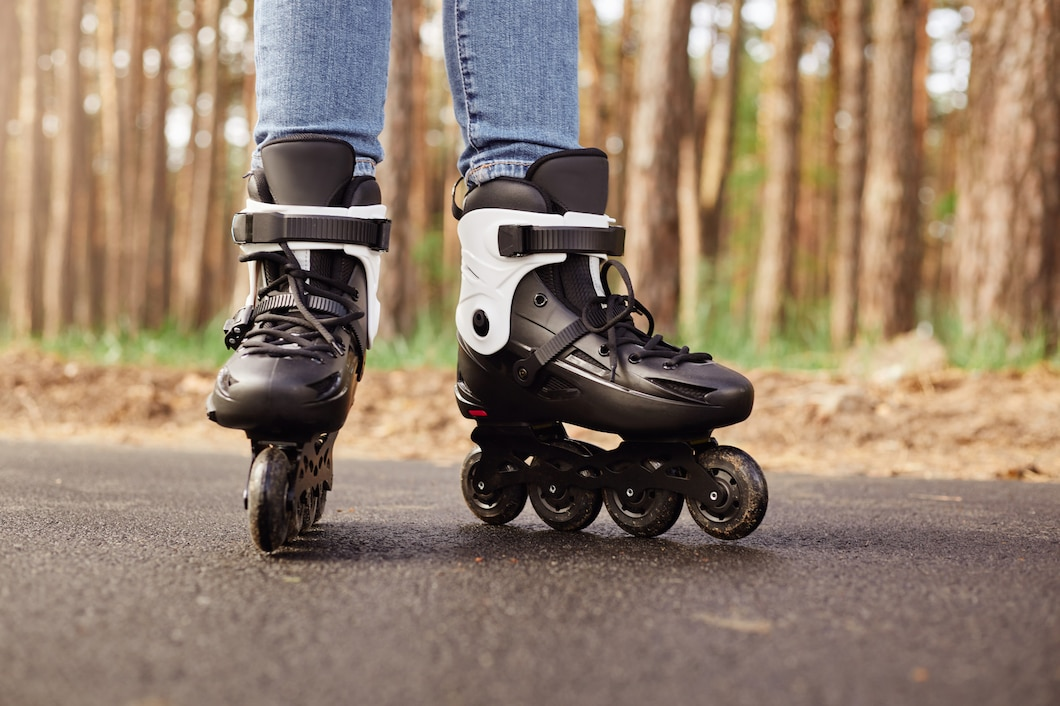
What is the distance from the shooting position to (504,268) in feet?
5.58

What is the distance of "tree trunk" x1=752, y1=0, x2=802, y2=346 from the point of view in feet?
35.9

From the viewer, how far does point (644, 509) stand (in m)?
1.59

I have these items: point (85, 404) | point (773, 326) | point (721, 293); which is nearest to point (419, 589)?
point (85, 404)

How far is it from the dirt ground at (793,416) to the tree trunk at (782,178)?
598 cm

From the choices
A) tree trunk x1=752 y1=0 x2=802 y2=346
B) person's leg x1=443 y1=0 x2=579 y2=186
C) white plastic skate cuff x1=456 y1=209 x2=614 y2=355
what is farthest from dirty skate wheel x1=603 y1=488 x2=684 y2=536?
tree trunk x1=752 y1=0 x2=802 y2=346

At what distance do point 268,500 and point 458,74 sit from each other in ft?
2.98

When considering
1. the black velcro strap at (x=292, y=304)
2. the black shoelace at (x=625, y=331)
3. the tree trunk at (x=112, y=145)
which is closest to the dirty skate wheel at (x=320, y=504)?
the black velcro strap at (x=292, y=304)

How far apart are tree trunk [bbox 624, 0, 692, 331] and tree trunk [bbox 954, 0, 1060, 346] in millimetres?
2508

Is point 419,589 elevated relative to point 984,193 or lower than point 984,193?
lower

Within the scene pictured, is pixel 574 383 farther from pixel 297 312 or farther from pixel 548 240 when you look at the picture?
pixel 297 312

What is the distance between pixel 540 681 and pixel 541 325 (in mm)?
875

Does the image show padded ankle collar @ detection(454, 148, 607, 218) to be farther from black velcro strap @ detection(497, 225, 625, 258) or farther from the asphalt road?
the asphalt road

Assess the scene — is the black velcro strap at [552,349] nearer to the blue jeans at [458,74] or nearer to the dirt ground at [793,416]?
the blue jeans at [458,74]

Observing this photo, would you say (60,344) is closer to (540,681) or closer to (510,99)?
(510,99)
